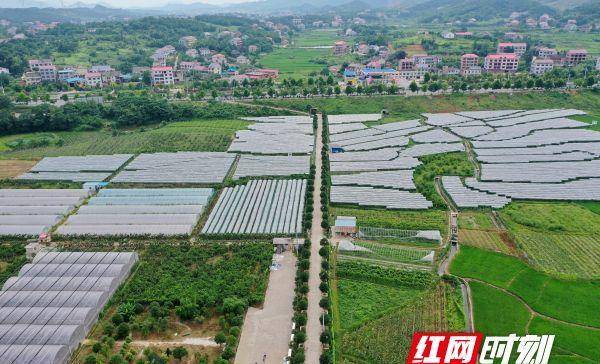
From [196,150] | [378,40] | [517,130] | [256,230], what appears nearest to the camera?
[256,230]

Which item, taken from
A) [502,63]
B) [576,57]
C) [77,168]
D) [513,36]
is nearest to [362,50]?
[502,63]

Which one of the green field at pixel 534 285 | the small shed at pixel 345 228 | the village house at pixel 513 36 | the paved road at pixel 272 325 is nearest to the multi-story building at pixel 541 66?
the village house at pixel 513 36

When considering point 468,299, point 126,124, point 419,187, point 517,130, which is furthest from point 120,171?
point 517,130

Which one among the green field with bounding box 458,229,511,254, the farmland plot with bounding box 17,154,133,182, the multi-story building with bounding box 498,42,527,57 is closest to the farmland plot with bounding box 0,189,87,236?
the farmland plot with bounding box 17,154,133,182

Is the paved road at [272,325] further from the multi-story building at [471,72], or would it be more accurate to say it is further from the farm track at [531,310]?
the multi-story building at [471,72]

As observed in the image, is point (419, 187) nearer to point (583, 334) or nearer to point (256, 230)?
point (256, 230)

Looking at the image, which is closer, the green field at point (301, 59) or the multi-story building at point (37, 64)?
the multi-story building at point (37, 64)
